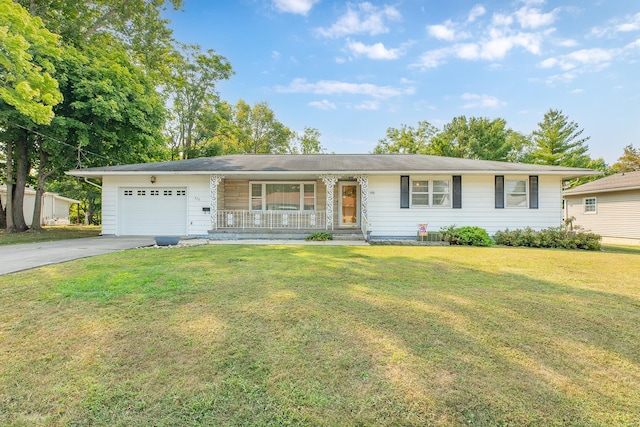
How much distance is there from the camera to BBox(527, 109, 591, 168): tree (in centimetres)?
2623

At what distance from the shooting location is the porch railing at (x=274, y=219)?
39.3 ft

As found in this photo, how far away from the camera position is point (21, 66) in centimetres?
841

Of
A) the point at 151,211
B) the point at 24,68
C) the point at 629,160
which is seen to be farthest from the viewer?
the point at 629,160

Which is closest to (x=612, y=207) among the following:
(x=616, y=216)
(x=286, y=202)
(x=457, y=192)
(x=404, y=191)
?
(x=616, y=216)

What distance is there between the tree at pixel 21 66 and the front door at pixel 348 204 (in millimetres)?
10484

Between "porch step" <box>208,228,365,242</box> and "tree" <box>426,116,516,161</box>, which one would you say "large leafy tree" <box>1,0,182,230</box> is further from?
"tree" <box>426,116,516,161</box>

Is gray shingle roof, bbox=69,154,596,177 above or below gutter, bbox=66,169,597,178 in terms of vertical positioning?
above

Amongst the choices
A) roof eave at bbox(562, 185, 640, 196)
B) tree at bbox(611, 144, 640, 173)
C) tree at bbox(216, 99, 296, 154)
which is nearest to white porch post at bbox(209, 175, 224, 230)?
roof eave at bbox(562, 185, 640, 196)

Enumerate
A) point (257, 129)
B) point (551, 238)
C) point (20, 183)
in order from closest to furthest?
point (551, 238) < point (20, 183) < point (257, 129)

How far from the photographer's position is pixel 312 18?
504 inches

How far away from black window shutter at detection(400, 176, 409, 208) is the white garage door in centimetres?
866

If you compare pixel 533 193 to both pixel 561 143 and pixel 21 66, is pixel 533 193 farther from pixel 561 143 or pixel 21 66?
pixel 561 143

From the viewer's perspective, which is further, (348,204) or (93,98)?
(348,204)

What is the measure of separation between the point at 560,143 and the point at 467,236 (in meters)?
25.1
